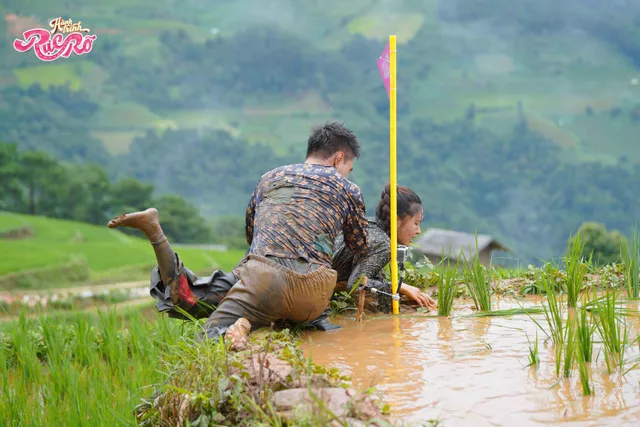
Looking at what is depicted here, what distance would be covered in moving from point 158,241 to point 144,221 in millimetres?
171

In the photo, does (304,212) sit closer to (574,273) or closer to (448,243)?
(574,273)

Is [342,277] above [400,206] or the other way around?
the other way around

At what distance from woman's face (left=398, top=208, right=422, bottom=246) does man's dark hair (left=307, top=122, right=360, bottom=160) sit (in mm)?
800

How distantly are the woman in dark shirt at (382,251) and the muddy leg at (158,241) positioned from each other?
1252 millimetres

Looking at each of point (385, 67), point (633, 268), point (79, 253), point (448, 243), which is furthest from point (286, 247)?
point (79, 253)

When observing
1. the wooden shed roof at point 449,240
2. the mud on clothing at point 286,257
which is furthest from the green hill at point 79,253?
the mud on clothing at point 286,257

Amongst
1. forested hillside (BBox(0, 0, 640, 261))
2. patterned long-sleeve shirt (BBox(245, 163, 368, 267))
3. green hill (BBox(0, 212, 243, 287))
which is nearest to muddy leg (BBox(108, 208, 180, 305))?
patterned long-sleeve shirt (BBox(245, 163, 368, 267))

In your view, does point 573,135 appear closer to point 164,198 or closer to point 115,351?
point 164,198

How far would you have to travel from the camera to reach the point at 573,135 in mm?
59062

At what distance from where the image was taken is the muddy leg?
4.13 meters

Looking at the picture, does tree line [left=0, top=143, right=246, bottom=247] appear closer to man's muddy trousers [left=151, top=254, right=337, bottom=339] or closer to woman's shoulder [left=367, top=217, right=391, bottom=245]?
woman's shoulder [left=367, top=217, right=391, bottom=245]

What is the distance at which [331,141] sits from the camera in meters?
4.68

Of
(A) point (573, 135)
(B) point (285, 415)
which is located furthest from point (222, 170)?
(B) point (285, 415)

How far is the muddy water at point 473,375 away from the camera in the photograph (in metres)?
2.73
